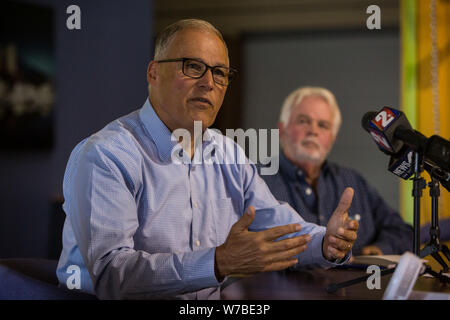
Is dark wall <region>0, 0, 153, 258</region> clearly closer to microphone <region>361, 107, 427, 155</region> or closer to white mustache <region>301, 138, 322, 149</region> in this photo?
microphone <region>361, 107, 427, 155</region>

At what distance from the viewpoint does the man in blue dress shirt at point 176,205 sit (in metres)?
1.08

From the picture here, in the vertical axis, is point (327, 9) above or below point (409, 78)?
above

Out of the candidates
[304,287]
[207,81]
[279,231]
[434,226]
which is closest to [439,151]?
[434,226]

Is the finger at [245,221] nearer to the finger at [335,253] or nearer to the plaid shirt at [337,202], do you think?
the finger at [335,253]

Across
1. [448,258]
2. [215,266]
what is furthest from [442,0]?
[215,266]

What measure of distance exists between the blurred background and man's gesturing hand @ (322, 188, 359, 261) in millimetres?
519

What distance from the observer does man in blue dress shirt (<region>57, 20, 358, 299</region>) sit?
1.08 meters

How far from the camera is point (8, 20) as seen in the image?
3.64 m

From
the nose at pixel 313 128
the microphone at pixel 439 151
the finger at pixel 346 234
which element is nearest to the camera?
the microphone at pixel 439 151

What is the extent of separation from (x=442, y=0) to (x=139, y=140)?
1968 millimetres

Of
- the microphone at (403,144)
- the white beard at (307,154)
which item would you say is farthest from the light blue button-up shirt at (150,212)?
the white beard at (307,154)

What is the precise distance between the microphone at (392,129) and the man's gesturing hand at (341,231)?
19 cm

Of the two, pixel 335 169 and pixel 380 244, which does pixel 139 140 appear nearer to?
pixel 335 169

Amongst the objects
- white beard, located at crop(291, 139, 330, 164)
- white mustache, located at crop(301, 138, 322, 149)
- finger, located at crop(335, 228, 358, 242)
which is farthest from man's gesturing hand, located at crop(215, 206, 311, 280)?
white mustache, located at crop(301, 138, 322, 149)
